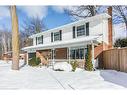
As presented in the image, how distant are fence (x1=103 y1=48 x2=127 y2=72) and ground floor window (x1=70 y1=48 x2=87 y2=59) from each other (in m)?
2.59

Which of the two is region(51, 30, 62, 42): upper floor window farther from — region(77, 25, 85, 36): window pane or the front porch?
region(77, 25, 85, 36): window pane

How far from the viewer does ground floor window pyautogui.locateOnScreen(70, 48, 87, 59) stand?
Answer: 80.6 feet

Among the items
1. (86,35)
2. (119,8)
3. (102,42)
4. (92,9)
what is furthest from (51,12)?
(102,42)

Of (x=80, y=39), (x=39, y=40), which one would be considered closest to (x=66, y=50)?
(x=80, y=39)

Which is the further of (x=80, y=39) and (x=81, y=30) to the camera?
(x=81, y=30)

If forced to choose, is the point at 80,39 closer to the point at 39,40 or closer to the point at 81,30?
the point at 81,30

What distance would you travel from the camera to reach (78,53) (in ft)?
83.9

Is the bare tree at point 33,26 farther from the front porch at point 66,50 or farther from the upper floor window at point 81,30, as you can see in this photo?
the upper floor window at point 81,30

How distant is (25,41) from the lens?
174ft

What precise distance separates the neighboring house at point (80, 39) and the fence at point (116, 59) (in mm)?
1193

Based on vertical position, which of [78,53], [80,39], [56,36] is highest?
[56,36]

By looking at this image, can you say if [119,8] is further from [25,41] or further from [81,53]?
[25,41]

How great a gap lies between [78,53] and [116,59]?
6.86 m
